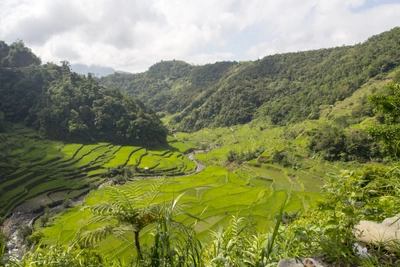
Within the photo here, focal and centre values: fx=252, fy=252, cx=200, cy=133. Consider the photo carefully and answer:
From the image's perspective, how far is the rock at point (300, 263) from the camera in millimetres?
1729

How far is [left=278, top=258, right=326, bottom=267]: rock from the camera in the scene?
1.73 meters

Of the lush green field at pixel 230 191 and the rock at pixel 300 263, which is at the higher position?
the rock at pixel 300 263

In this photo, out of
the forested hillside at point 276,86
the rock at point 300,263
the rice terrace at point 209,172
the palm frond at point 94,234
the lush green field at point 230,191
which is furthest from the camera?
the forested hillside at point 276,86

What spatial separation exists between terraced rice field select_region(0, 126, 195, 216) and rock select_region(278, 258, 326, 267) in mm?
22007

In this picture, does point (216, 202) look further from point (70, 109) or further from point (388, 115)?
point (70, 109)

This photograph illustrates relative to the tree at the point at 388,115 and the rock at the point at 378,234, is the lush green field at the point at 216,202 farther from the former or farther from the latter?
the rock at the point at 378,234

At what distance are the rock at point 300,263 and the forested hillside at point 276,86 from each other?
177 ft

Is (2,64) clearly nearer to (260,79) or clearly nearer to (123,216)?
(123,216)

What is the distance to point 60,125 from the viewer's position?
142 feet

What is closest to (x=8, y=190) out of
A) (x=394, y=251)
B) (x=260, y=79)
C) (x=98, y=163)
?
(x=98, y=163)

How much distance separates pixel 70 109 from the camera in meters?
48.0

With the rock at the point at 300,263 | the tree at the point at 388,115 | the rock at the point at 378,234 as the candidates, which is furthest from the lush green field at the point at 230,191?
the rock at the point at 300,263

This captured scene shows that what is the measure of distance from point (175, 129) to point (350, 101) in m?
48.8

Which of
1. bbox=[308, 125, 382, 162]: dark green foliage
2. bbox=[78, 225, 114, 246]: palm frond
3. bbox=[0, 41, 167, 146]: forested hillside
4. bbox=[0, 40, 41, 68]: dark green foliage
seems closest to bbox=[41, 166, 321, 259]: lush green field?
bbox=[308, 125, 382, 162]: dark green foliage
